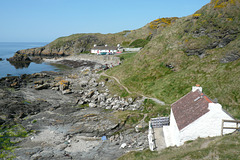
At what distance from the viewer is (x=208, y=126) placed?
1745 centimetres

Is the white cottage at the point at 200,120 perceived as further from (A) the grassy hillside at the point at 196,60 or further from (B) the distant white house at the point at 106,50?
(B) the distant white house at the point at 106,50

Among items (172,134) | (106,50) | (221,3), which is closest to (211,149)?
(172,134)

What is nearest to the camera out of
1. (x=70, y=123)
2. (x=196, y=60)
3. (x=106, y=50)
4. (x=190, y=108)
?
(x=190, y=108)

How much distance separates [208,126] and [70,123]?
78.1 feet

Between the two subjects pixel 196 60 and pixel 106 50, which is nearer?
pixel 196 60

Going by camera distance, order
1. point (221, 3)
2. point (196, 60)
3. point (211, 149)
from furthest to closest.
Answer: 1. point (221, 3)
2. point (196, 60)
3. point (211, 149)

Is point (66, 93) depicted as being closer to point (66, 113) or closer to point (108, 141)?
point (66, 113)

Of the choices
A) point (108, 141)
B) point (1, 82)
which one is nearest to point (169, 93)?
point (108, 141)

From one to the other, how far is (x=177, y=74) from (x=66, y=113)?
27.5 meters

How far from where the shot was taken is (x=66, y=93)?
1976 inches

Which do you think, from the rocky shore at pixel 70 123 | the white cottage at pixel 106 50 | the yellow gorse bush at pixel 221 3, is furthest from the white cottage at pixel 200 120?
the white cottage at pixel 106 50

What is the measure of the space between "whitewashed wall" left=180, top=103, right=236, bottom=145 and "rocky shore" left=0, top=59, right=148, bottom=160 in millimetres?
7300

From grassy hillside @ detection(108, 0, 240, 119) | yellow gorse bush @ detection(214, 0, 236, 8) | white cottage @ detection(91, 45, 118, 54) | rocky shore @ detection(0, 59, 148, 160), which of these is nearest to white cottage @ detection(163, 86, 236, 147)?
rocky shore @ detection(0, 59, 148, 160)

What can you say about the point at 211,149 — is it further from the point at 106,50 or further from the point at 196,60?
the point at 106,50
